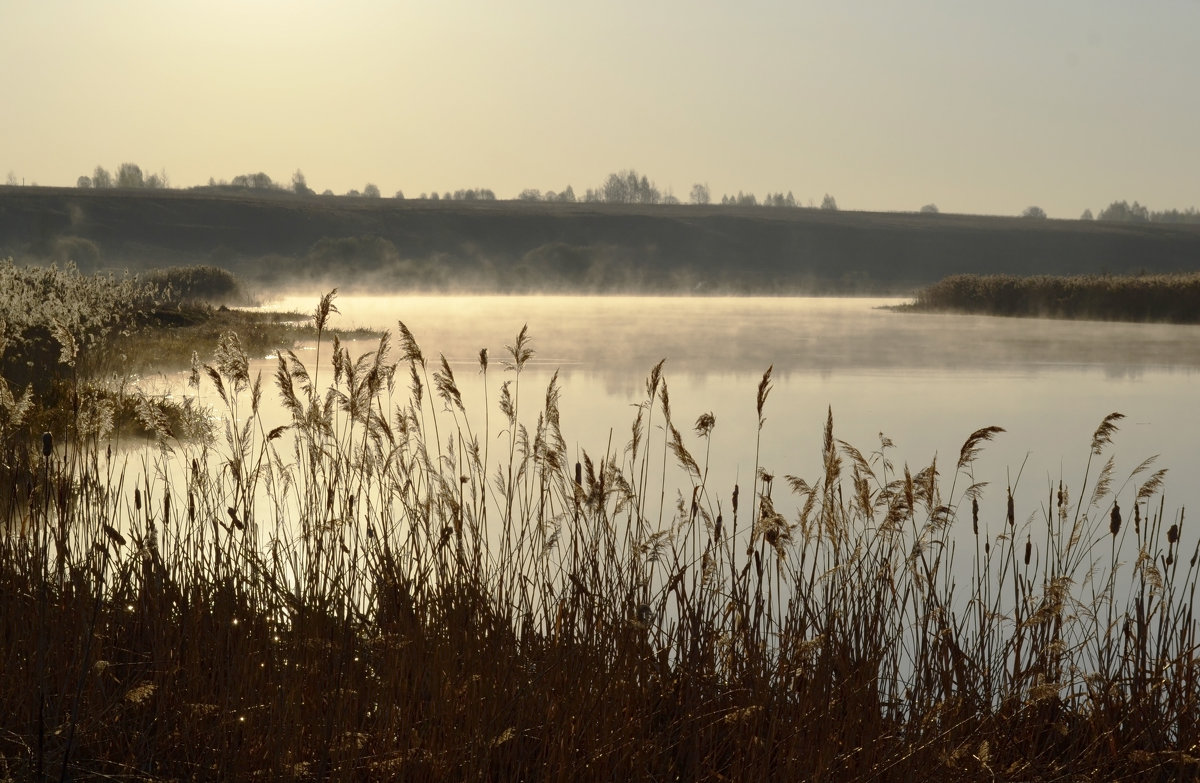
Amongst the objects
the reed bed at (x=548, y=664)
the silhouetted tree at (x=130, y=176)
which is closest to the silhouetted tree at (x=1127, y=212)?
the silhouetted tree at (x=130, y=176)

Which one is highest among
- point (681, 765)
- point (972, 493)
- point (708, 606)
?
point (972, 493)

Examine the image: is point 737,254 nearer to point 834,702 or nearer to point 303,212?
point 303,212

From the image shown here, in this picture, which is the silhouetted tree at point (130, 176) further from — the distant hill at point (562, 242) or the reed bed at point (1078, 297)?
the reed bed at point (1078, 297)

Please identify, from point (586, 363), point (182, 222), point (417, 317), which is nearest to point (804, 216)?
point (182, 222)

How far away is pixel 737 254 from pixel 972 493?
66.1 m

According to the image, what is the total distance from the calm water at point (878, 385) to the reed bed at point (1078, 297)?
4.89ft

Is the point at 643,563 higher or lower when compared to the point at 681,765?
higher

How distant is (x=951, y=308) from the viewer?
2511 centimetres

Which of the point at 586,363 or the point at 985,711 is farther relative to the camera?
the point at 586,363

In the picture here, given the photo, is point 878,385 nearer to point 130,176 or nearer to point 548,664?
point 548,664

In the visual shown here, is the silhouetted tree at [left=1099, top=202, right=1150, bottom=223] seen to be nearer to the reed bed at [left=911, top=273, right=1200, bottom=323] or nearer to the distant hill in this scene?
the distant hill

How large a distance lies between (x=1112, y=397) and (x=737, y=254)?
58.9m

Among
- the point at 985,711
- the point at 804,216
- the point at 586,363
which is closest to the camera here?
the point at 985,711

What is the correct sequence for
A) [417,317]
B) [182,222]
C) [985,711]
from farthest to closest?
1. [182,222]
2. [417,317]
3. [985,711]
